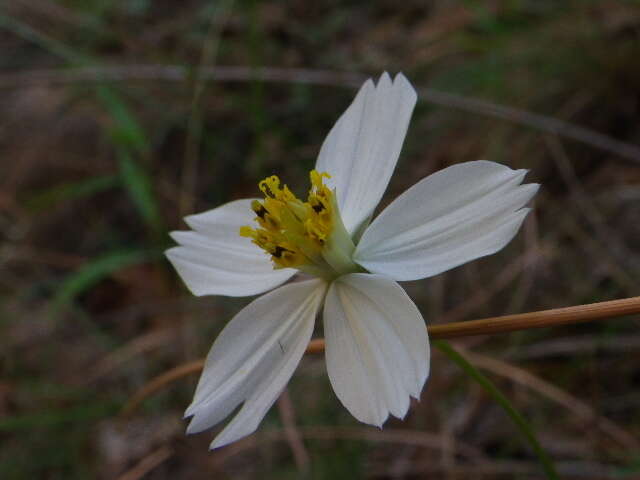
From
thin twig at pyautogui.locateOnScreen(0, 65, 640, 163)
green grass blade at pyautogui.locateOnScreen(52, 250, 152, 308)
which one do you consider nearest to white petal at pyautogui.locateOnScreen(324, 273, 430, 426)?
thin twig at pyautogui.locateOnScreen(0, 65, 640, 163)

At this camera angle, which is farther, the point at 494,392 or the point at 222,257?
the point at 222,257

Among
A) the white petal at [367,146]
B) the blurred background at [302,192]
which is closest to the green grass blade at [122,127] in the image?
the blurred background at [302,192]

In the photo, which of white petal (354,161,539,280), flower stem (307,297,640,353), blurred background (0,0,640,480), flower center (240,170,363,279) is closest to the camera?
flower stem (307,297,640,353)

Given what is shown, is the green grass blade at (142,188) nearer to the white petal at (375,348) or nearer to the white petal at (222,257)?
the white petal at (222,257)

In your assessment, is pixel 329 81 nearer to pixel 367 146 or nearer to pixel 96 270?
pixel 96 270

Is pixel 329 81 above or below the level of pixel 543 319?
above

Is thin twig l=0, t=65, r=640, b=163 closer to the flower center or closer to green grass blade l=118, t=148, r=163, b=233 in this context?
green grass blade l=118, t=148, r=163, b=233

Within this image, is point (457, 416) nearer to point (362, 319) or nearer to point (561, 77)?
point (362, 319)

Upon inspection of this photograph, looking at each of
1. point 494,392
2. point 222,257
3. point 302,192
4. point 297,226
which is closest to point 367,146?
point 297,226
